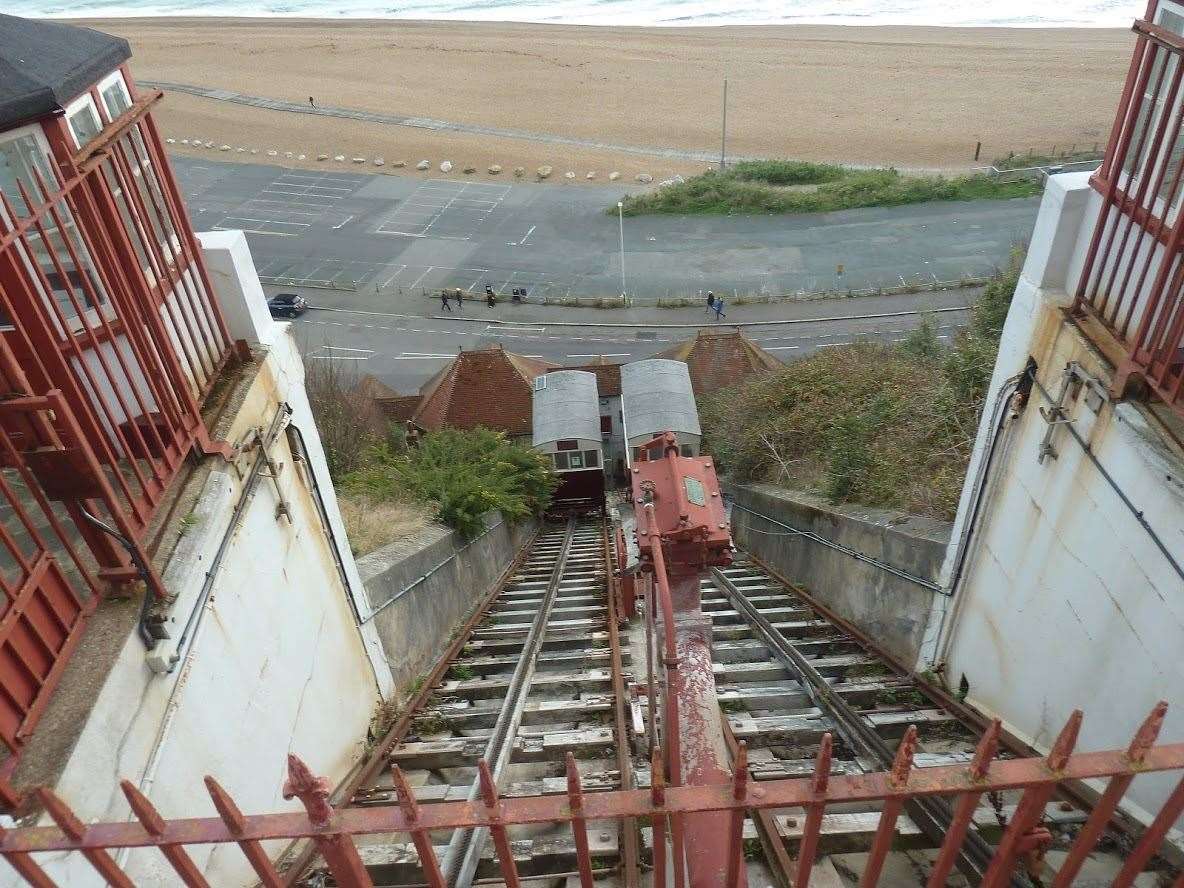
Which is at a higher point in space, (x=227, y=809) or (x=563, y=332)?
(x=563, y=332)

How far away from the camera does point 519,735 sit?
664 cm

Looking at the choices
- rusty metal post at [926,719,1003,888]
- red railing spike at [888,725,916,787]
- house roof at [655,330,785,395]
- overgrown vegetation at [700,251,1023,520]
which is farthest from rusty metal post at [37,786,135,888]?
house roof at [655,330,785,395]

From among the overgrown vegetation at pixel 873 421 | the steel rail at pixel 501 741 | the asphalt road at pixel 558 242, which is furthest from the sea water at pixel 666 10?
the steel rail at pixel 501 741

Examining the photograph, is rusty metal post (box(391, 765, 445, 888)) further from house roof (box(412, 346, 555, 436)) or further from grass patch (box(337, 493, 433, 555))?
house roof (box(412, 346, 555, 436))

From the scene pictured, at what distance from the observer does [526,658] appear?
826 cm

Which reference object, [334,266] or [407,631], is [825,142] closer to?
[334,266]

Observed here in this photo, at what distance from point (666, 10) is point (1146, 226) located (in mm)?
79069

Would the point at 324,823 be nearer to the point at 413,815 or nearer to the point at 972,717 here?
the point at 413,815

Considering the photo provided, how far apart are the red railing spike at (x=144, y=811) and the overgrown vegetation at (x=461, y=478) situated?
9.27 m

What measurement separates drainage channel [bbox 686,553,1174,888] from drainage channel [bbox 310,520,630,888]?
3.71ft

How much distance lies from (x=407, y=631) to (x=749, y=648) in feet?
13.1

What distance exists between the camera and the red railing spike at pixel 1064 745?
9.18 ft

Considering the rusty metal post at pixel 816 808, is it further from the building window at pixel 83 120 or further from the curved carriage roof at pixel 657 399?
the curved carriage roof at pixel 657 399

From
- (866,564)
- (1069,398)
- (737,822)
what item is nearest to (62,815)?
(737,822)
